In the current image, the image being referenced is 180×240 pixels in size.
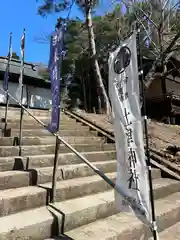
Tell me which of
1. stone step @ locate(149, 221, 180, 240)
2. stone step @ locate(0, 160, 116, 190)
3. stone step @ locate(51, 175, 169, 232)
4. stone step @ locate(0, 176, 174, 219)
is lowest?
stone step @ locate(149, 221, 180, 240)

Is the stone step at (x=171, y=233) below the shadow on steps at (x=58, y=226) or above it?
below

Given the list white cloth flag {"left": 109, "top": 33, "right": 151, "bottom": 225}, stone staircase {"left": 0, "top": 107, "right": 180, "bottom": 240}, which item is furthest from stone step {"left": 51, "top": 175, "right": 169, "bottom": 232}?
white cloth flag {"left": 109, "top": 33, "right": 151, "bottom": 225}

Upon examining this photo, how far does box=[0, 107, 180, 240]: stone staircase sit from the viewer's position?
9.00ft

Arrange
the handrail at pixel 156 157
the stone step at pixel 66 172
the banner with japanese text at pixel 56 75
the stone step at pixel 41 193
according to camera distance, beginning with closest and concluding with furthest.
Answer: the stone step at pixel 41 193 < the banner with japanese text at pixel 56 75 < the stone step at pixel 66 172 < the handrail at pixel 156 157

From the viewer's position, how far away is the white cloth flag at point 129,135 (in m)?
2.47

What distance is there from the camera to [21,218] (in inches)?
107

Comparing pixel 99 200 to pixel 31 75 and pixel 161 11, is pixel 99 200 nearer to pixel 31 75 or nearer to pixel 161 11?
pixel 161 11

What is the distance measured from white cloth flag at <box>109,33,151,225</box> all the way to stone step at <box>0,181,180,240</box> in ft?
1.59

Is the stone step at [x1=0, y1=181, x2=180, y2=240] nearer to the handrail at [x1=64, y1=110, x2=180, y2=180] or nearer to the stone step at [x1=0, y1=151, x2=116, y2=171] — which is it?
the stone step at [x1=0, y1=151, x2=116, y2=171]

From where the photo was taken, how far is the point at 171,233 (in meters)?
3.41

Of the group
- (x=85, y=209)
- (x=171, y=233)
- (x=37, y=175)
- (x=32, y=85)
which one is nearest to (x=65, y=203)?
(x=85, y=209)

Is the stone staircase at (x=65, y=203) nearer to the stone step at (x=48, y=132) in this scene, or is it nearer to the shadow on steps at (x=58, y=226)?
the shadow on steps at (x=58, y=226)

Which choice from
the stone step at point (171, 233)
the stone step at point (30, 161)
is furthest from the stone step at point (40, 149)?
the stone step at point (171, 233)

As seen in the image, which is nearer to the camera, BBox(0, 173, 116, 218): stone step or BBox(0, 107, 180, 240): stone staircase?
BBox(0, 107, 180, 240): stone staircase
